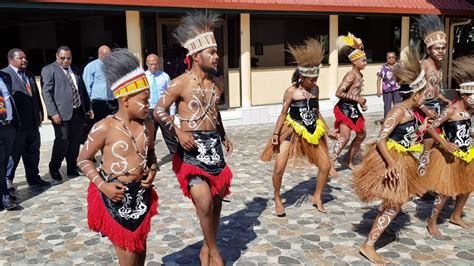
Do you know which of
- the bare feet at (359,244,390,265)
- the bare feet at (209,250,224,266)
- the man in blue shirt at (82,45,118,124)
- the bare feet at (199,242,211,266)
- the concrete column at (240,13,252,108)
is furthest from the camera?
the concrete column at (240,13,252,108)

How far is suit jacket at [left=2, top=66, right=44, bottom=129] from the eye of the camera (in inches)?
255

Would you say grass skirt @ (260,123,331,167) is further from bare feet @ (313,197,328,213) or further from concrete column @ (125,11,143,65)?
concrete column @ (125,11,143,65)

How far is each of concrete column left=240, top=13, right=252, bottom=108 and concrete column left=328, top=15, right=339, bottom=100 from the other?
2.82 m

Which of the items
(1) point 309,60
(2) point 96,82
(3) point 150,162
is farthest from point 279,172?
(2) point 96,82

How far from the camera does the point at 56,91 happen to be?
698 cm

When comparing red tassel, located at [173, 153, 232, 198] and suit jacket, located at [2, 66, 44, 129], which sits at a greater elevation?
suit jacket, located at [2, 66, 44, 129]

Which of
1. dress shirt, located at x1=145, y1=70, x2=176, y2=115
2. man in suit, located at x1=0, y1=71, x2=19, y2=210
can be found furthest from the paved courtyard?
dress shirt, located at x1=145, y1=70, x2=176, y2=115

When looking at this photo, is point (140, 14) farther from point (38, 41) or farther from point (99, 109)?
point (99, 109)

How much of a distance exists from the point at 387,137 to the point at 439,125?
973 millimetres

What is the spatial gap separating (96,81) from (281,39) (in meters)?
7.71

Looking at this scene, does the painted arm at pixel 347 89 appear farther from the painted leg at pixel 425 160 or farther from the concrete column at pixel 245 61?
the concrete column at pixel 245 61

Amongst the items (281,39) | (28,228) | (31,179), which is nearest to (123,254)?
(28,228)

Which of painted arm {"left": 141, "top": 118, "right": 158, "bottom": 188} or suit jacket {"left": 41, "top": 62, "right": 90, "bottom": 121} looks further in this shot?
suit jacket {"left": 41, "top": 62, "right": 90, "bottom": 121}

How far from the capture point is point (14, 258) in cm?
447
